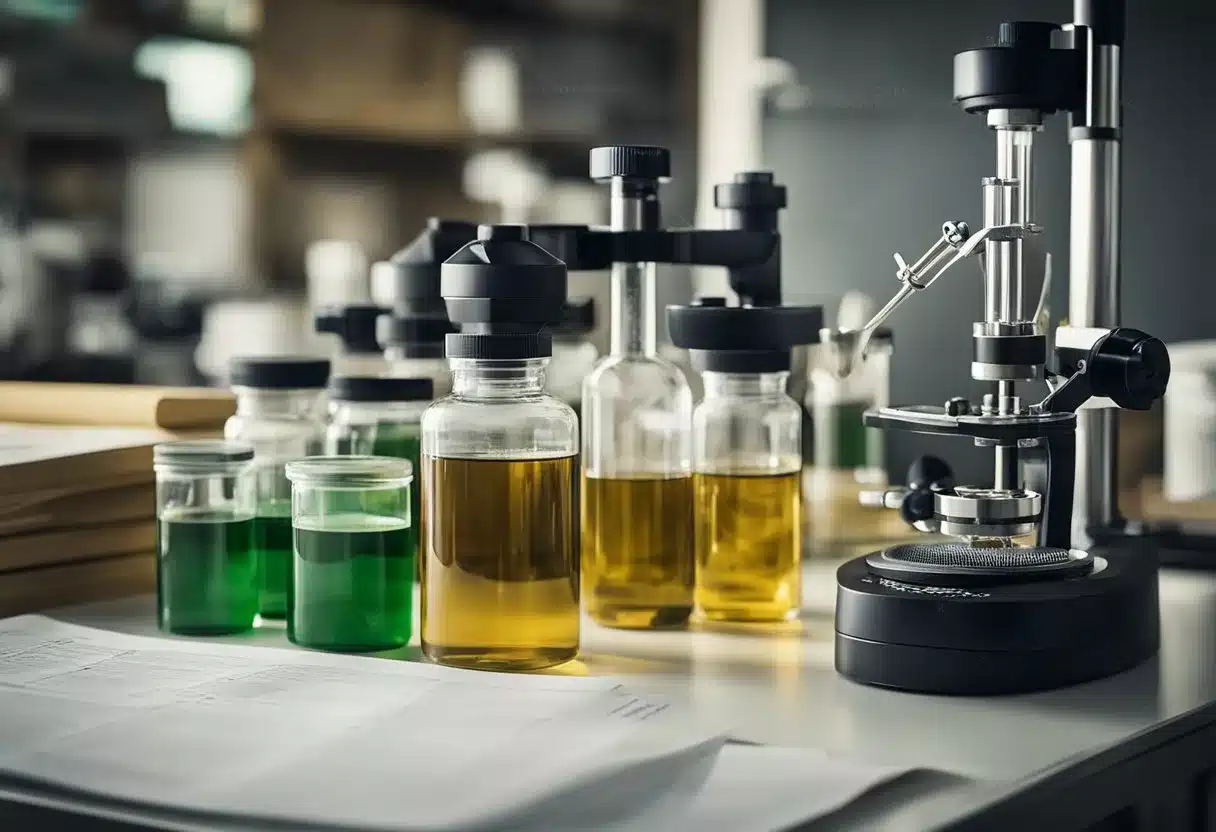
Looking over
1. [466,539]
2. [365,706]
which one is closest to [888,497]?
[466,539]

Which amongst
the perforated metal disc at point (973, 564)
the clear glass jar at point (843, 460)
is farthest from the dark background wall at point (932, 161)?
the perforated metal disc at point (973, 564)

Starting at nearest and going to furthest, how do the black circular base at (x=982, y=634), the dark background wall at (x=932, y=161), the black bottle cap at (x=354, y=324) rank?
the black circular base at (x=982, y=634), the black bottle cap at (x=354, y=324), the dark background wall at (x=932, y=161)

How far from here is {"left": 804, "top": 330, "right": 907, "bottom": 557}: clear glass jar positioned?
4.92 feet

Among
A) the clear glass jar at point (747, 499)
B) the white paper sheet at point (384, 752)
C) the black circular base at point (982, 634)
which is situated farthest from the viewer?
the clear glass jar at point (747, 499)

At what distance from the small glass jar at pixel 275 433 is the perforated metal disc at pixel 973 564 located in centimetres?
44

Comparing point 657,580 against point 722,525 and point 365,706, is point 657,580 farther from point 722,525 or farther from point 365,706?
point 365,706

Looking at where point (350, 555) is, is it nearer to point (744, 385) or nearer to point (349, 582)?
point (349, 582)

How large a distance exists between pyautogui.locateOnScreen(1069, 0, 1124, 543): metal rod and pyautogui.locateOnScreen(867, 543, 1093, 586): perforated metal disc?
0.64 feet

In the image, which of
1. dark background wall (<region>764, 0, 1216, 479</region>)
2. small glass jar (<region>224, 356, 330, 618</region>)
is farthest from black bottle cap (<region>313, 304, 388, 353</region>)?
dark background wall (<region>764, 0, 1216, 479</region>)

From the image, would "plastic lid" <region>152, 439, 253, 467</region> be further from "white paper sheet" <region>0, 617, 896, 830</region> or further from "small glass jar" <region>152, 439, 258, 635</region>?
"white paper sheet" <region>0, 617, 896, 830</region>

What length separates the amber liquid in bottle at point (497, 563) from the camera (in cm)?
98

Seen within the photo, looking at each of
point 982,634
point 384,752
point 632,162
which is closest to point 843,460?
point 632,162

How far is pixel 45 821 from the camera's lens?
72 cm

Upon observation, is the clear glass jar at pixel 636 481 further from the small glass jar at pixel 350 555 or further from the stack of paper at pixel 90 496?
the stack of paper at pixel 90 496
